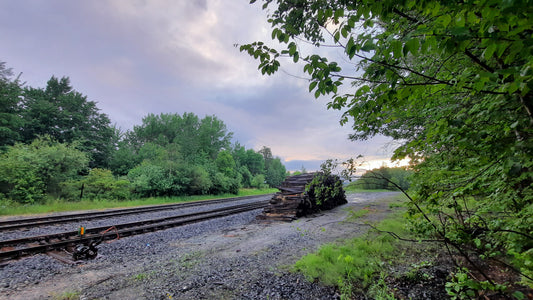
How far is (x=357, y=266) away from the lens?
416cm

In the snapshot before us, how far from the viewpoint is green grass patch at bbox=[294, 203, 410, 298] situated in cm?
354

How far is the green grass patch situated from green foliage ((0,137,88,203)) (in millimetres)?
19592

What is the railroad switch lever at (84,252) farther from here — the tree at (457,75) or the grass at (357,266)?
the tree at (457,75)

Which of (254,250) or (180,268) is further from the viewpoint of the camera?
(254,250)

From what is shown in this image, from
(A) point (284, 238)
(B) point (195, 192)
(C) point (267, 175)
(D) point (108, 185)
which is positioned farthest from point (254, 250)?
(C) point (267, 175)

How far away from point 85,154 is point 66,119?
14.1 meters

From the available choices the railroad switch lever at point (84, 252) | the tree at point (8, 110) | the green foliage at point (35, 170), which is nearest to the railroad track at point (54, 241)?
the railroad switch lever at point (84, 252)

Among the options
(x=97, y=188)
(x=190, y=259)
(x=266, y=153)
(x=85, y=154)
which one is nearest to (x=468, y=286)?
(x=190, y=259)

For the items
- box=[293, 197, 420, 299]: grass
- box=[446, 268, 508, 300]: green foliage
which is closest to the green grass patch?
box=[293, 197, 420, 299]: grass

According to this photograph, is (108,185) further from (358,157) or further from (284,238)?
(358,157)

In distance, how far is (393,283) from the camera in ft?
11.8

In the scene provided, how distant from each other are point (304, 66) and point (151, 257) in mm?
6191

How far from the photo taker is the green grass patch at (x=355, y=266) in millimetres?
3539

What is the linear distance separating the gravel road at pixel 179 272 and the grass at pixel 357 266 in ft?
0.81
